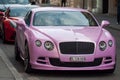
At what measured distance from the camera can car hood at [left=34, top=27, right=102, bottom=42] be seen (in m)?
10.8

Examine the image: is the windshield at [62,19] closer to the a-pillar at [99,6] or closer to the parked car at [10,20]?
the parked car at [10,20]

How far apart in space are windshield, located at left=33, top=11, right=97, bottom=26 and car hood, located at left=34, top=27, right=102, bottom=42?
456mm

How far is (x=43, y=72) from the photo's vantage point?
37.2ft

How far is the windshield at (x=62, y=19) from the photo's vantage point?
473 inches

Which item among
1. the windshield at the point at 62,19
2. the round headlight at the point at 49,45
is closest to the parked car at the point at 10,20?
the windshield at the point at 62,19

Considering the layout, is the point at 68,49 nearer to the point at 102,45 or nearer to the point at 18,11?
the point at 102,45

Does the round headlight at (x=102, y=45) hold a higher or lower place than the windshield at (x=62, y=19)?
lower

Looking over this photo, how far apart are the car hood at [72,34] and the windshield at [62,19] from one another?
18.0 inches

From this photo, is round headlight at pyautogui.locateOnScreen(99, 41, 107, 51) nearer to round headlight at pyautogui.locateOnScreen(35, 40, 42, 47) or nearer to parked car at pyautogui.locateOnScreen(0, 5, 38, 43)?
round headlight at pyautogui.locateOnScreen(35, 40, 42, 47)

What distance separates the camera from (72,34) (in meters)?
11.0

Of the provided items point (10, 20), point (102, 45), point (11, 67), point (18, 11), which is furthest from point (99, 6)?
point (102, 45)

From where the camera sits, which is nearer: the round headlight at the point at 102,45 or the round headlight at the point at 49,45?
the round headlight at the point at 49,45

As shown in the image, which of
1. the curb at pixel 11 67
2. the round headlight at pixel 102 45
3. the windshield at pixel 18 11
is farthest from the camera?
the windshield at pixel 18 11

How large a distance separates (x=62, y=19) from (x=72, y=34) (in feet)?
3.79
